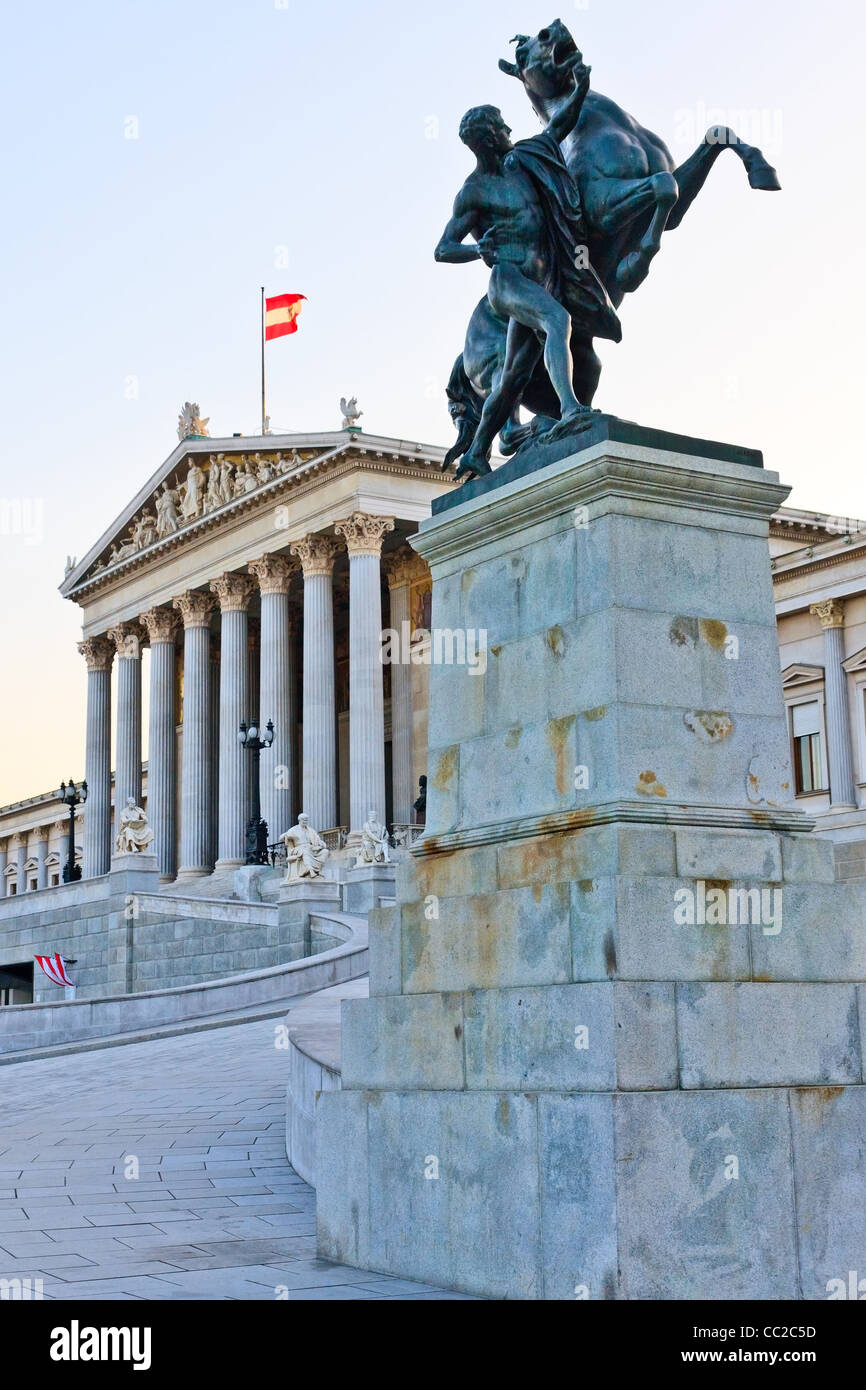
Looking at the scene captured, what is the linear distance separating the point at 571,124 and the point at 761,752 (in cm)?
402

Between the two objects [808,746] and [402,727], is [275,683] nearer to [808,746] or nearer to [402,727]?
[402,727]

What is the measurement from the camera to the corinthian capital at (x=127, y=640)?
70.2 metres

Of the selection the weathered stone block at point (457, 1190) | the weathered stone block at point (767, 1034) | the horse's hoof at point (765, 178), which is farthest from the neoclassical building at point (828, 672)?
the weathered stone block at point (767, 1034)

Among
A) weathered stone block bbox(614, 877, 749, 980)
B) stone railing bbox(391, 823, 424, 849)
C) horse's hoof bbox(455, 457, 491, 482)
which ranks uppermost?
stone railing bbox(391, 823, 424, 849)

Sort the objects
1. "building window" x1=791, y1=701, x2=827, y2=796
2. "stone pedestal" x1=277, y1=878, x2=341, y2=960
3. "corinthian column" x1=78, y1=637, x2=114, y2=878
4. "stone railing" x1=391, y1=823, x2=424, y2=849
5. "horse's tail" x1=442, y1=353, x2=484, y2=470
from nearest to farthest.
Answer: "horse's tail" x1=442, y1=353, x2=484, y2=470 < "stone pedestal" x1=277, y1=878, x2=341, y2=960 < "stone railing" x1=391, y1=823, x2=424, y2=849 < "building window" x1=791, y1=701, x2=827, y2=796 < "corinthian column" x1=78, y1=637, x2=114, y2=878

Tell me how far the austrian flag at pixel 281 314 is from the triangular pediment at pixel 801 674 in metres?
22.2

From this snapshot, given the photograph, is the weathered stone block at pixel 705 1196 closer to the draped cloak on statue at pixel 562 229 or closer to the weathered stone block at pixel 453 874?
the weathered stone block at pixel 453 874

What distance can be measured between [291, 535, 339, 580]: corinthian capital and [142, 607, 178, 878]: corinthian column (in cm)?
1178

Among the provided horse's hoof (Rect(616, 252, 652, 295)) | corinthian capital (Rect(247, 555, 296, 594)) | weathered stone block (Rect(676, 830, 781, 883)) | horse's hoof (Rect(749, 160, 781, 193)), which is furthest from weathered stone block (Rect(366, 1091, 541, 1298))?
corinthian capital (Rect(247, 555, 296, 594))

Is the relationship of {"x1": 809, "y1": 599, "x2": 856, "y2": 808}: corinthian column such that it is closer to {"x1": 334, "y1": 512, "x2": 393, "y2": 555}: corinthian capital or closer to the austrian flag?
{"x1": 334, "y1": 512, "x2": 393, "y2": 555}: corinthian capital

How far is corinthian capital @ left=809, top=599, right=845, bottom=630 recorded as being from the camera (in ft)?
181

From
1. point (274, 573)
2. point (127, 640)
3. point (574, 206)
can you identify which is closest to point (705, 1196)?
point (574, 206)

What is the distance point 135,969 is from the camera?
4250cm
